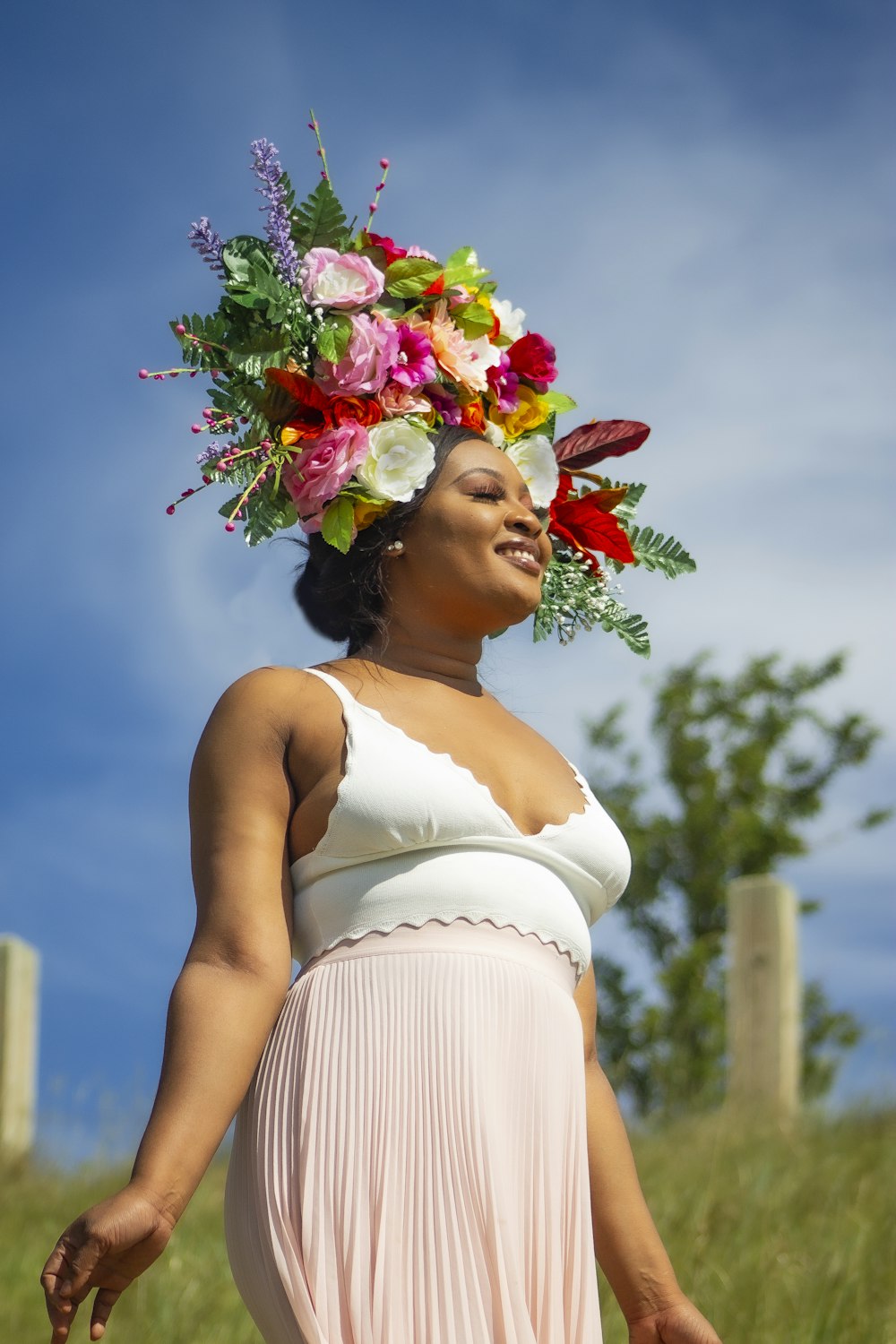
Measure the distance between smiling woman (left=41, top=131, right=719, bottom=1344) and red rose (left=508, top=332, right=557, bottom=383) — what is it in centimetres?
16

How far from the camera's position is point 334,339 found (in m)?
2.78

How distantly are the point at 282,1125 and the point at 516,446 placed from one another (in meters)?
1.33

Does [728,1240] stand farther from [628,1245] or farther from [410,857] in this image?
[410,857]

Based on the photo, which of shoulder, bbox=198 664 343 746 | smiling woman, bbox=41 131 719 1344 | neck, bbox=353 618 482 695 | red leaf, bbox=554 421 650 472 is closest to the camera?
smiling woman, bbox=41 131 719 1344

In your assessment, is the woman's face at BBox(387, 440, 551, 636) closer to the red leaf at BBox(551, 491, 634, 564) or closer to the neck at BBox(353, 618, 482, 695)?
the neck at BBox(353, 618, 482, 695)

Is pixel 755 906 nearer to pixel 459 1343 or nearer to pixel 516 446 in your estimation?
pixel 516 446

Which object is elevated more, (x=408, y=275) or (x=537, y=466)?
(x=408, y=275)

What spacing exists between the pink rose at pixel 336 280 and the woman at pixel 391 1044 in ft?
2.22

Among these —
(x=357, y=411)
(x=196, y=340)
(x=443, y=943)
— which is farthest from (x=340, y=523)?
(x=443, y=943)

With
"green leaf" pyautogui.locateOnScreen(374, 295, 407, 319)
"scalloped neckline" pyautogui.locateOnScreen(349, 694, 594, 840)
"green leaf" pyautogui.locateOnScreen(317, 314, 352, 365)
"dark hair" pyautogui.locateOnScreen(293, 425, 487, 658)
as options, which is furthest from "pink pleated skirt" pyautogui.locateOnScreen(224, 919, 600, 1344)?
"green leaf" pyautogui.locateOnScreen(374, 295, 407, 319)

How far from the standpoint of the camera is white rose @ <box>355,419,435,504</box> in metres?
2.67

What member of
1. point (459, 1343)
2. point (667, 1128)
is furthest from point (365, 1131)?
point (667, 1128)

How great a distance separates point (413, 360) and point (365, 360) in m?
0.11

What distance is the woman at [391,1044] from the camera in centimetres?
211
